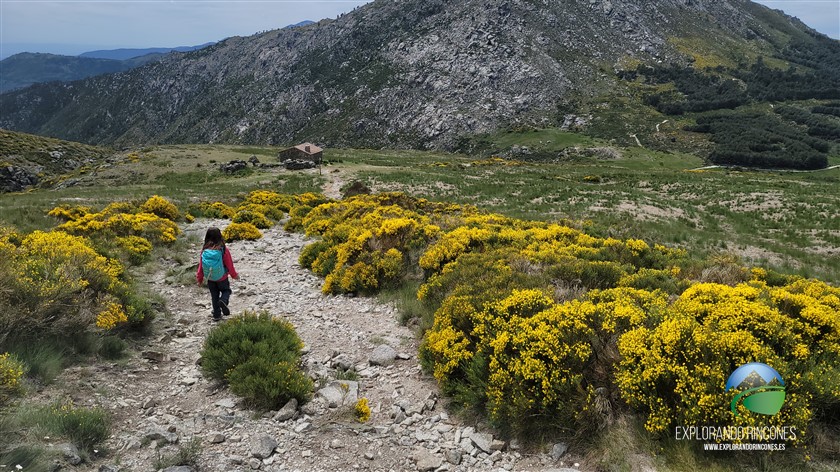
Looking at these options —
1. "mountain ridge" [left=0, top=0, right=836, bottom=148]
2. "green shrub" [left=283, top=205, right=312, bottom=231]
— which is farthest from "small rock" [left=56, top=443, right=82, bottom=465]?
"mountain ridge" [left=0, top=0, right=836, bottom=148]

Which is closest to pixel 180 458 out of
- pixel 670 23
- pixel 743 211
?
pixel 743 211

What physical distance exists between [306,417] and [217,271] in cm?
511

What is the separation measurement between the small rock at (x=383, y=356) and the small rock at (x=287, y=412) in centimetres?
188

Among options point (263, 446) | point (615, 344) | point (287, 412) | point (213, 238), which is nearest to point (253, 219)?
point (213, 238)

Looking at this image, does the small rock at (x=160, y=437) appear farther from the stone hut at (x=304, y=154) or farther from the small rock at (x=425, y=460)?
the stone hut at (x=304, y=154)

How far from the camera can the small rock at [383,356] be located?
7.39 metres

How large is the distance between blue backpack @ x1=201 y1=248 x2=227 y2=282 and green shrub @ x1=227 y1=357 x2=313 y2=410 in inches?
142

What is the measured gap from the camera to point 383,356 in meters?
7.50

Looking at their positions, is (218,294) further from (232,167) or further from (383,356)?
(232,167)

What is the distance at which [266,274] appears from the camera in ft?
42.0

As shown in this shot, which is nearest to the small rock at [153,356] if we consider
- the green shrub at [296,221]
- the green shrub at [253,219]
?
the green shrub at [296,221]

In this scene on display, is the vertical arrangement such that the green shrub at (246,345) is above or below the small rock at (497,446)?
above

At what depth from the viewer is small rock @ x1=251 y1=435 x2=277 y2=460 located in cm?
486

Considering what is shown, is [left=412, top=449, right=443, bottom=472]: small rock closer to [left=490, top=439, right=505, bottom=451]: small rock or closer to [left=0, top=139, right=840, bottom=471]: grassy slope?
[left=490, top=439, right=505, bottom=451]: small rock
